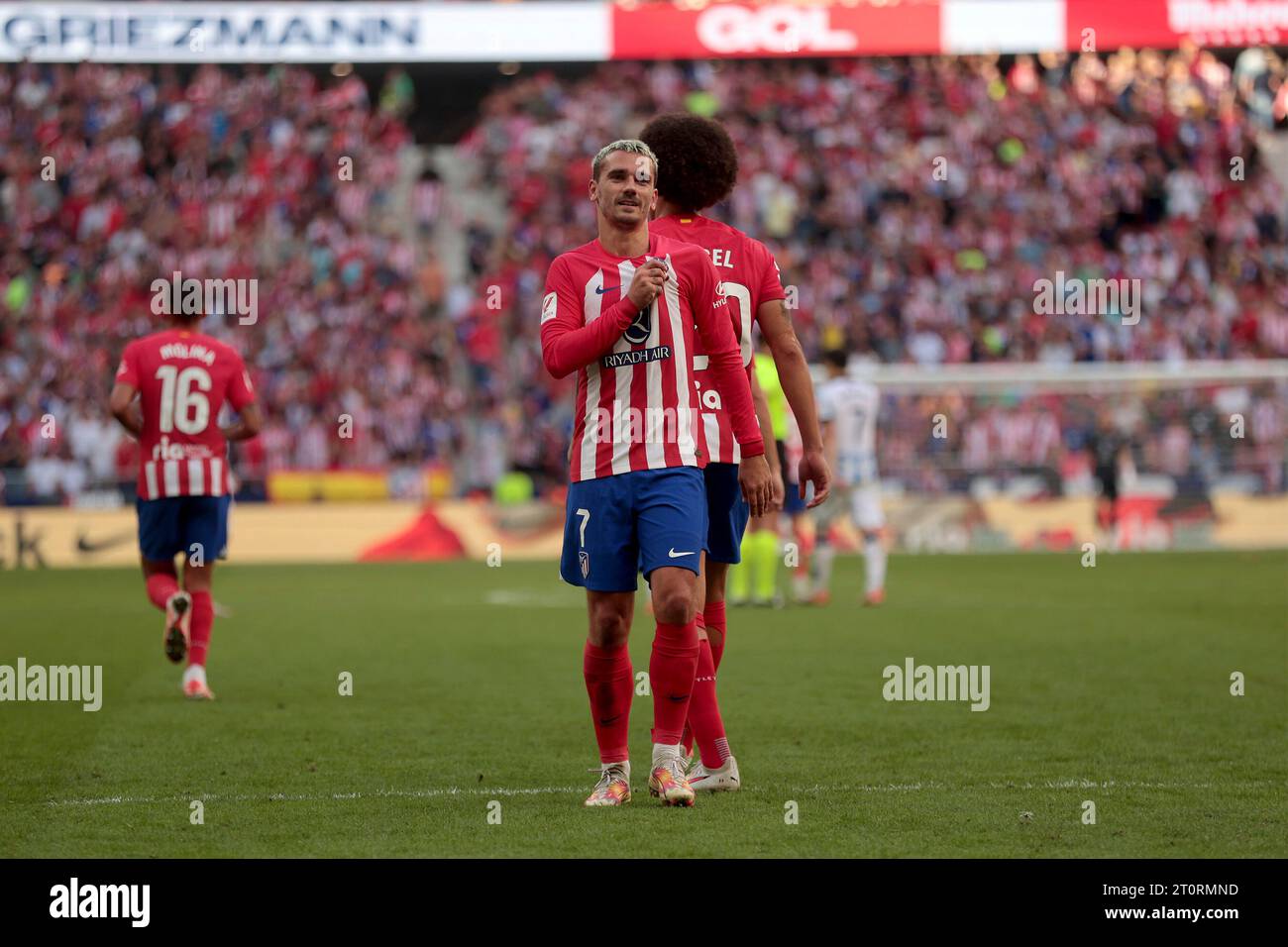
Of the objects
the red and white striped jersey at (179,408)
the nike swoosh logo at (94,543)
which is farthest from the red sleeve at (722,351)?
the nike swoosh logo at (94,543)

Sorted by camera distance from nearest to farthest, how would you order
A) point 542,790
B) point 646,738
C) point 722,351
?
point 722,351 < point 542,790 < point 646,738

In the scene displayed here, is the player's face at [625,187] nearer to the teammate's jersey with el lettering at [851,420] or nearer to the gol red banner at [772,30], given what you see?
the teammate's jersey with el lettering at [851,420]

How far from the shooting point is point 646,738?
307 inches

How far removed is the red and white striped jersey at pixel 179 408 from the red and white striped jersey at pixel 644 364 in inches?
158

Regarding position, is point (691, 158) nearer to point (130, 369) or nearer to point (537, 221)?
point (130, 369)

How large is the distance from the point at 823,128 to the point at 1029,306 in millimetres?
5187

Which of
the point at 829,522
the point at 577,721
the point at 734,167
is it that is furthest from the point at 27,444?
the point at 734,167

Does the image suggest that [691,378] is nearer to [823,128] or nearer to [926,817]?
[926,817]

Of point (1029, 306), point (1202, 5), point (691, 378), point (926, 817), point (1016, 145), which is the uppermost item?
point (1202, 5)

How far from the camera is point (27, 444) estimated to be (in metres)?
24.1

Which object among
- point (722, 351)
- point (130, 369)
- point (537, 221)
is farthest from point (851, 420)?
point (537, 221)

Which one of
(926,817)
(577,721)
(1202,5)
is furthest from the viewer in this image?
(1202,5)

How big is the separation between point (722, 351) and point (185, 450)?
443 cm

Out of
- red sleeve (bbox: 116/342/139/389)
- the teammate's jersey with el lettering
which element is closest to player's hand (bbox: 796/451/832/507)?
red sleeve (bbox: 116/342/139/389)
